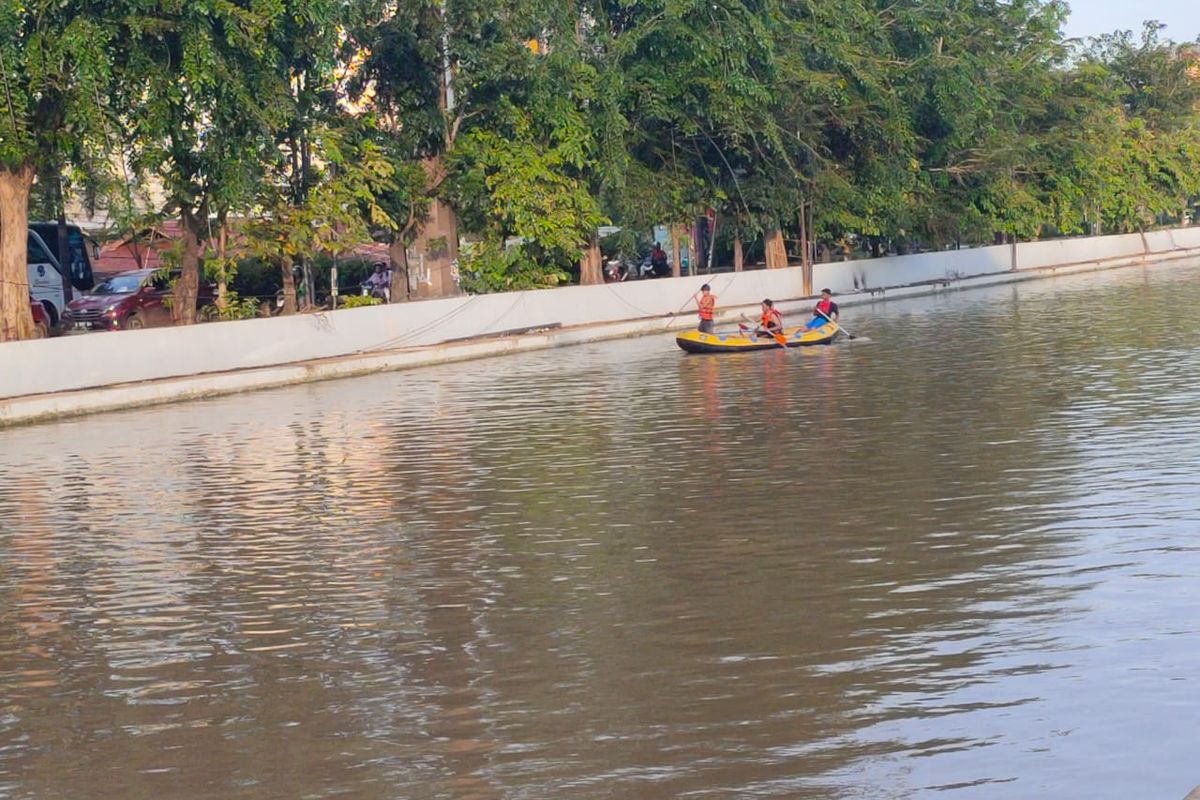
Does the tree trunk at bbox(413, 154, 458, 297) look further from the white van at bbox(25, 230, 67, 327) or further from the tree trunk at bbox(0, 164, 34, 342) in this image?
the tree trunk at bbox(0, 164, 34, 342)

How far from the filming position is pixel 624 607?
10164 millimetres

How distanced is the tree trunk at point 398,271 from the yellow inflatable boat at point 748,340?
1146 cm

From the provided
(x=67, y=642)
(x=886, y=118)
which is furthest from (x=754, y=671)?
(x=886, y=118)

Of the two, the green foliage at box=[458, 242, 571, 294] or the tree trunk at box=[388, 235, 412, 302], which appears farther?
the green foliage at box=[458, 242, 571, 294]

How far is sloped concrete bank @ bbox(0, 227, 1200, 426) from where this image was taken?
2695 centimetres

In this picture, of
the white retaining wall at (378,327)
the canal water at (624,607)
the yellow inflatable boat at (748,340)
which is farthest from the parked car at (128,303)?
the canal water at (624,607)

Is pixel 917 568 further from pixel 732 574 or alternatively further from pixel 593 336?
pixel 593 336

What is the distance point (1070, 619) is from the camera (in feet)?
30.2

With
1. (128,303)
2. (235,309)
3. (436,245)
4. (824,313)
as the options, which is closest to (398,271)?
(436,245)

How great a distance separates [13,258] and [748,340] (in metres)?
13.6

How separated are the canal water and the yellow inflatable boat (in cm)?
1114

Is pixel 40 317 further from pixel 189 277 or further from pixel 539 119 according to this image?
pixel 539 119

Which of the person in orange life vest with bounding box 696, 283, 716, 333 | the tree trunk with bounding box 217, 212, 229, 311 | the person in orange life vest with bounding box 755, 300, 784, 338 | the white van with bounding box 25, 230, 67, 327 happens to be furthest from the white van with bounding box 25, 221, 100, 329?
the person in orange life vest with bounding box 755, 300, 784, 338

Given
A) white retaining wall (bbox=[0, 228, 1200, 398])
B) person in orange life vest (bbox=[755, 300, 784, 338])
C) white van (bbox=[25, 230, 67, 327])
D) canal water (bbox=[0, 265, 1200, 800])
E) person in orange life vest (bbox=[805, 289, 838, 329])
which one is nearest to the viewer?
canal water (bbox=[0, 265, 1200, 800])
